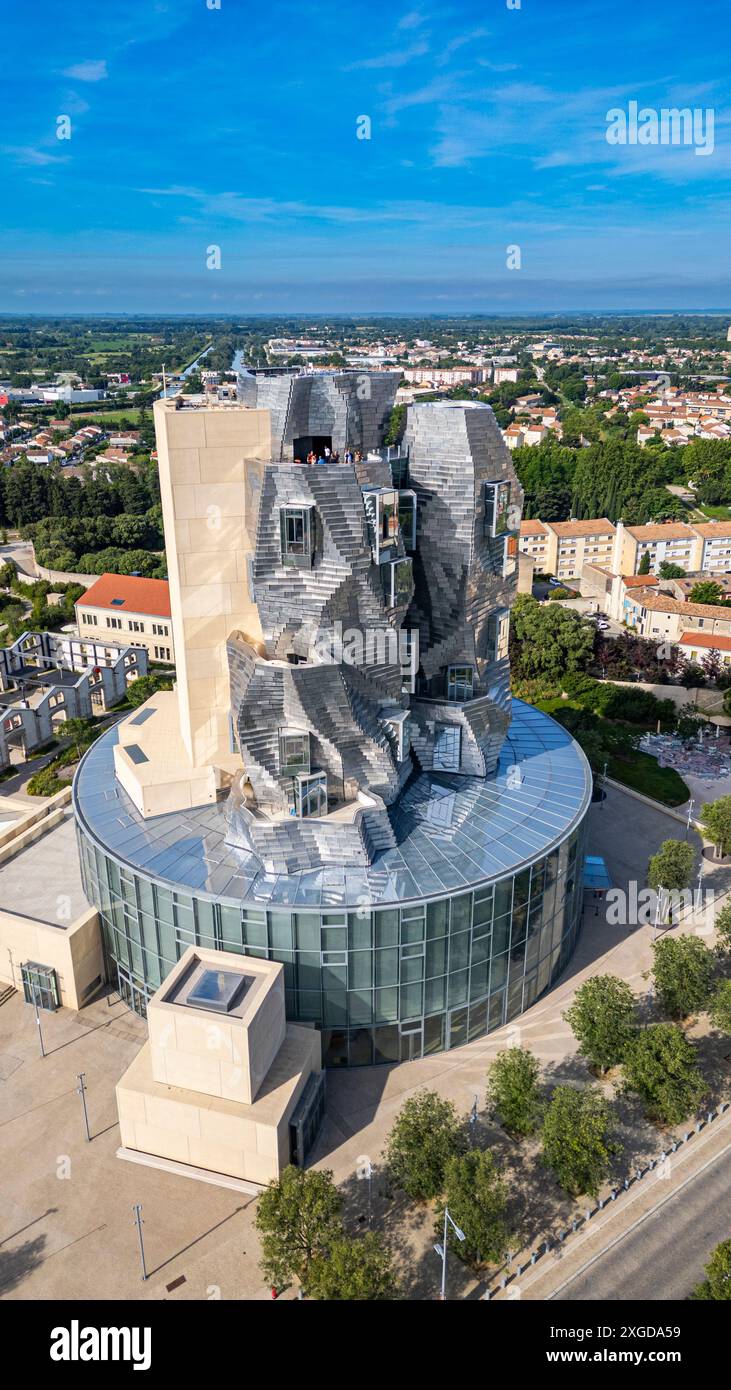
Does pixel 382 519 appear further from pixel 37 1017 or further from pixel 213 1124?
pixel 37 1017

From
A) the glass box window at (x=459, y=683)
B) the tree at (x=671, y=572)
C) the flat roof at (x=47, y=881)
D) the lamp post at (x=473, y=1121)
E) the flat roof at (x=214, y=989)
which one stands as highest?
the glass box window at (x=459, y=683)

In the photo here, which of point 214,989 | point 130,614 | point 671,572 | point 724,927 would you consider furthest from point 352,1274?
point 671,572

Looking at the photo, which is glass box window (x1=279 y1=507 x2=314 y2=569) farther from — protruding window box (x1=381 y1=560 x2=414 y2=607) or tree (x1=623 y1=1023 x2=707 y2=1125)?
tree (x1=623 y1=1023 x2=707 y2=1125)

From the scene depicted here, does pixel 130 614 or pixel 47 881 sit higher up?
pixel 130 614

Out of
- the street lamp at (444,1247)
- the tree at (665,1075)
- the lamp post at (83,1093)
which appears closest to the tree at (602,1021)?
the tree at (665,1075)

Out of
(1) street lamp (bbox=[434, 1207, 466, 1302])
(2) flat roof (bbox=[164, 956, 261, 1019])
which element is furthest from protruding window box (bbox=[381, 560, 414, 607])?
(1) street lamp (bbox=[434, 1207, 466, 1302])

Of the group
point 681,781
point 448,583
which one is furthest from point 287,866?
point 681,781

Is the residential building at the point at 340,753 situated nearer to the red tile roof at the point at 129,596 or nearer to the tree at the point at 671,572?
the red tile roof at the point at 129,596
